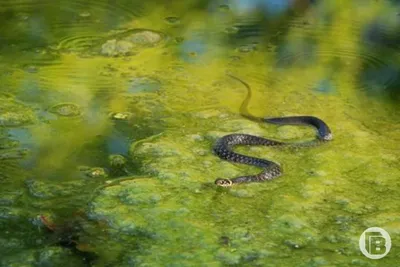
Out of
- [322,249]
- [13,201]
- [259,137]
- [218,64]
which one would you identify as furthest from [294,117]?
[13,201]

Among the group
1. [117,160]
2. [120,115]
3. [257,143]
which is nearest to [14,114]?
[120,115]

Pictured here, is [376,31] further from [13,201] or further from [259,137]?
[13,201]

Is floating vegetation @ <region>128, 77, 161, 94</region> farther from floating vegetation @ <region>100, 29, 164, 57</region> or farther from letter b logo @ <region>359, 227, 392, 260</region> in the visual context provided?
letter b logo @ <region>359, 227, 392, 260</region>

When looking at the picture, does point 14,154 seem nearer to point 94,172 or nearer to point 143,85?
point 94,172

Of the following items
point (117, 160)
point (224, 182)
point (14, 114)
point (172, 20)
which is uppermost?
point (172, 20)

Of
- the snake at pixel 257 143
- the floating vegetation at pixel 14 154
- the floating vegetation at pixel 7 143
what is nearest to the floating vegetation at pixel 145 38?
the snake at pixel 257 143

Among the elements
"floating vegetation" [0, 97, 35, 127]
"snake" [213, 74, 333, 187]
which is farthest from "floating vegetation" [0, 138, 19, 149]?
"snake" [213, 74, 333, 187]

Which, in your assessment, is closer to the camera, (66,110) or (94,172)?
(94,172)
